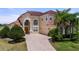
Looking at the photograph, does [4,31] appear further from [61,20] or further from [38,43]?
[61,20]

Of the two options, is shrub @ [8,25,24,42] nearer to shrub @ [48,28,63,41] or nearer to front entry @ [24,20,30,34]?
front entry @ [24,20,30,34]

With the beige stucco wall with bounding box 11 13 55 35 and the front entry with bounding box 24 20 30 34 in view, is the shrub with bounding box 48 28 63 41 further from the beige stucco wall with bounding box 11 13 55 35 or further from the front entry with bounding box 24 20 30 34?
the front entry with bounding box 24 20 30 34

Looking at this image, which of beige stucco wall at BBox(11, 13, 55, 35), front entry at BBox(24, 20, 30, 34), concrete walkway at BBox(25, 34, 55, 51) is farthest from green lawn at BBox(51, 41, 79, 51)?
front entry at BBox(24, 20, 30, 34)

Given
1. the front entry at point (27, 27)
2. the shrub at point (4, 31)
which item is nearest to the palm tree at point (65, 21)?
the front entry at point (27, 27)

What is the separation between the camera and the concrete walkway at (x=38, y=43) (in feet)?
8.84

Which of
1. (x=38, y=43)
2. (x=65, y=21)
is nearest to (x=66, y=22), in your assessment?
(x=65, y=21)

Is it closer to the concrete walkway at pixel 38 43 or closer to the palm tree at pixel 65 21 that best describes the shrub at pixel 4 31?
the concrete walkway at pixel 38 43

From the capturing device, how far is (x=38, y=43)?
8.83 ft

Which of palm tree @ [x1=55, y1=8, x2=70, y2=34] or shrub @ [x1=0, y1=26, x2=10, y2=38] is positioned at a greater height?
palm tree @ [x1=55, y1=8, x2=70, y2=34]

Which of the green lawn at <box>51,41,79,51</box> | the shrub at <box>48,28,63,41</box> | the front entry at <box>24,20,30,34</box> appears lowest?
the green lawn at <box>51,41,79,51</box>

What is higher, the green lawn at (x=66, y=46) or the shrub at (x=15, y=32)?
the shrub at (x=15, y=32)

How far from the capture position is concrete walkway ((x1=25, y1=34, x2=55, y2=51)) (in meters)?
2.69
